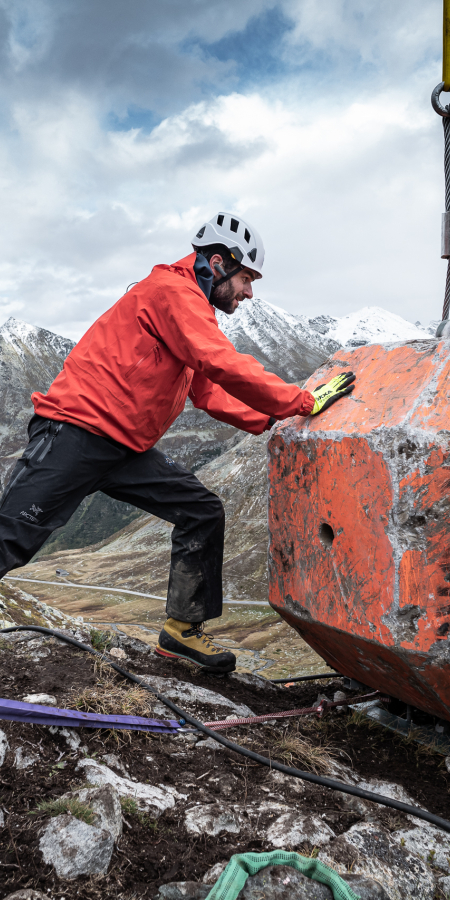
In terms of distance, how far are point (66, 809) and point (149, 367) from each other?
8.96 ft

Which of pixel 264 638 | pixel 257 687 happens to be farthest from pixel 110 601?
pixel 257 687

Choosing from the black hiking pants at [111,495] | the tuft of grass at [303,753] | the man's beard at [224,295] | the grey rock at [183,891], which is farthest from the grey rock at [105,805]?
the man's beard at [224,295]

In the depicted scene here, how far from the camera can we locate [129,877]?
7.95 feet

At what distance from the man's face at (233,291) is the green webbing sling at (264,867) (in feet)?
12.2

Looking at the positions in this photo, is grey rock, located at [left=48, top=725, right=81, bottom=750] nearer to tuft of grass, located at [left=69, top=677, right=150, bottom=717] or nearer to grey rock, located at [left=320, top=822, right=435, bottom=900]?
tuft of grass, located at [left=69, top=677, right=150, bottom=717]

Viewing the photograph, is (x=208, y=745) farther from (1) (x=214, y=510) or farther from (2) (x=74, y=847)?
(1) (x=214, y=510)

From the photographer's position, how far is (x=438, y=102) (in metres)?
4.12

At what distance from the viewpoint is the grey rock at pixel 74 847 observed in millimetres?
2375

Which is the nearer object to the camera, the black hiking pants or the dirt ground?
the dirt ground

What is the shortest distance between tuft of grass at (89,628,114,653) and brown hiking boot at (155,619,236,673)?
45 cm

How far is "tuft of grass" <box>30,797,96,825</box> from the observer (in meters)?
2.56

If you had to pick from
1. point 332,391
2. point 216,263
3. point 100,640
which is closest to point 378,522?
point 332,391

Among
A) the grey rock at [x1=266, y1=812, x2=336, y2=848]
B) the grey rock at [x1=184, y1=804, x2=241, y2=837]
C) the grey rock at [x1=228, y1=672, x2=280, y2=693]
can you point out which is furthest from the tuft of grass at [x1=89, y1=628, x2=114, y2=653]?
the grey rock at [x1=266, y1=812, x2=336, y2=848]

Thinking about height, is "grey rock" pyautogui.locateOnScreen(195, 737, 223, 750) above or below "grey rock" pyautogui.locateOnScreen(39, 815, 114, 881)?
below
